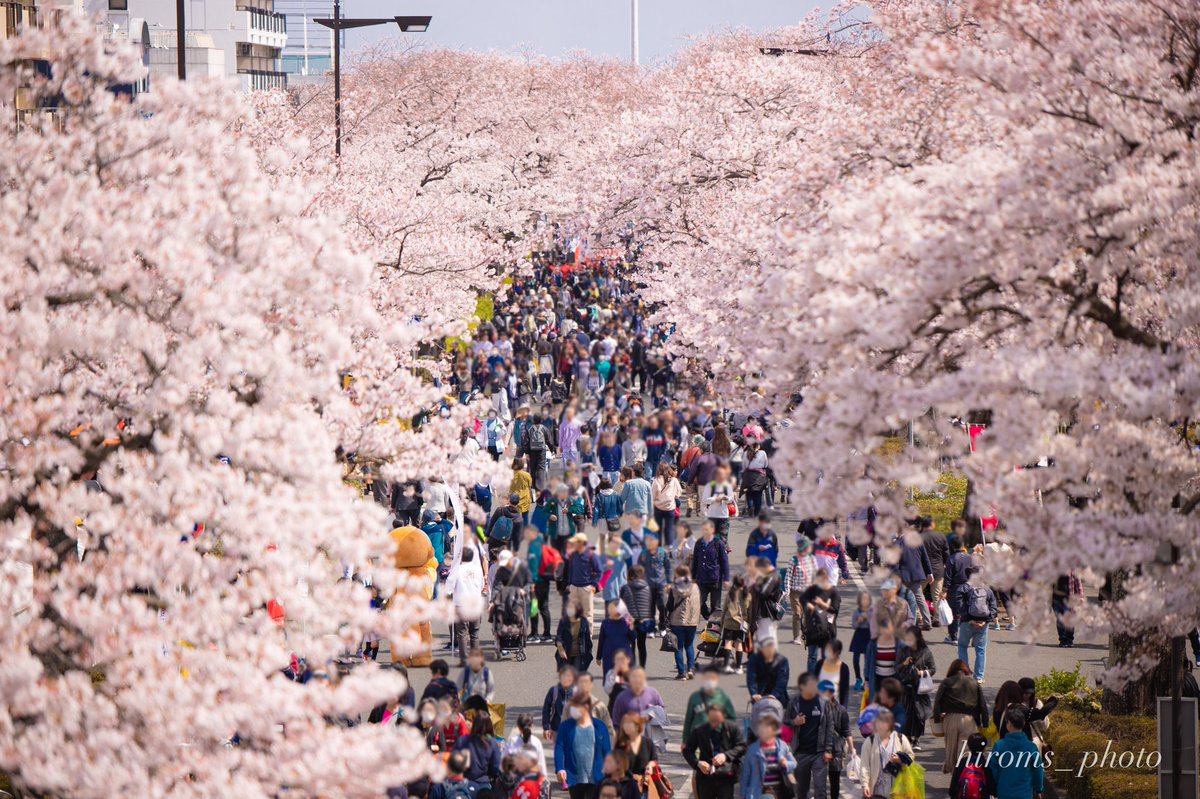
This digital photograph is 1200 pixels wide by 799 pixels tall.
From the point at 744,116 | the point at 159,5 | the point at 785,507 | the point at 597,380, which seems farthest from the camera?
the point at 159,5

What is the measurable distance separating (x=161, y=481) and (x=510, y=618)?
29.4 feet

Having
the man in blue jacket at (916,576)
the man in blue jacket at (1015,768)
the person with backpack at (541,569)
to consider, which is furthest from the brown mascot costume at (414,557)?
the man in blue jacket at (1015,768)

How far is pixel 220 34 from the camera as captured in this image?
305 feet

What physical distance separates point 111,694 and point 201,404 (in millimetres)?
2042

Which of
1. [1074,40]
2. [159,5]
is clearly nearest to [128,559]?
[1074,40]

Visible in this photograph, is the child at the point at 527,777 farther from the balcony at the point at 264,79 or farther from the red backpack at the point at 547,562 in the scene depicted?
the balcony at the point at 264,79

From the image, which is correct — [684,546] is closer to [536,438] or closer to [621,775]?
[536,438]

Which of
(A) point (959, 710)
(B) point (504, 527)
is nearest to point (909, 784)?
(A) point (959, 710)

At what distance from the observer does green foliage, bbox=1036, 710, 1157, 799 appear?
42.9 ft

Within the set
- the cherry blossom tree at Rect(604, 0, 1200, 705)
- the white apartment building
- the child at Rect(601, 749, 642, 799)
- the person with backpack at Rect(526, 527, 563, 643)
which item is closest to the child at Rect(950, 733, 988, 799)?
the cherry blossom tree at Rect(604, 0, 1200, 705)

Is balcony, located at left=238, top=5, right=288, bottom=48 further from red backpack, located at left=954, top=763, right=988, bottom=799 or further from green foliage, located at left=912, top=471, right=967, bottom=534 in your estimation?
red backpack, located at left=954, top=763, right=988, bottom=799

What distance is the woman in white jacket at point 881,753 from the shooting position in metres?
12.3

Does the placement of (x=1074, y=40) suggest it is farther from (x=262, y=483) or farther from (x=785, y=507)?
(x=785, y=507)

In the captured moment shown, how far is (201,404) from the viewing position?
9320 millimetres
